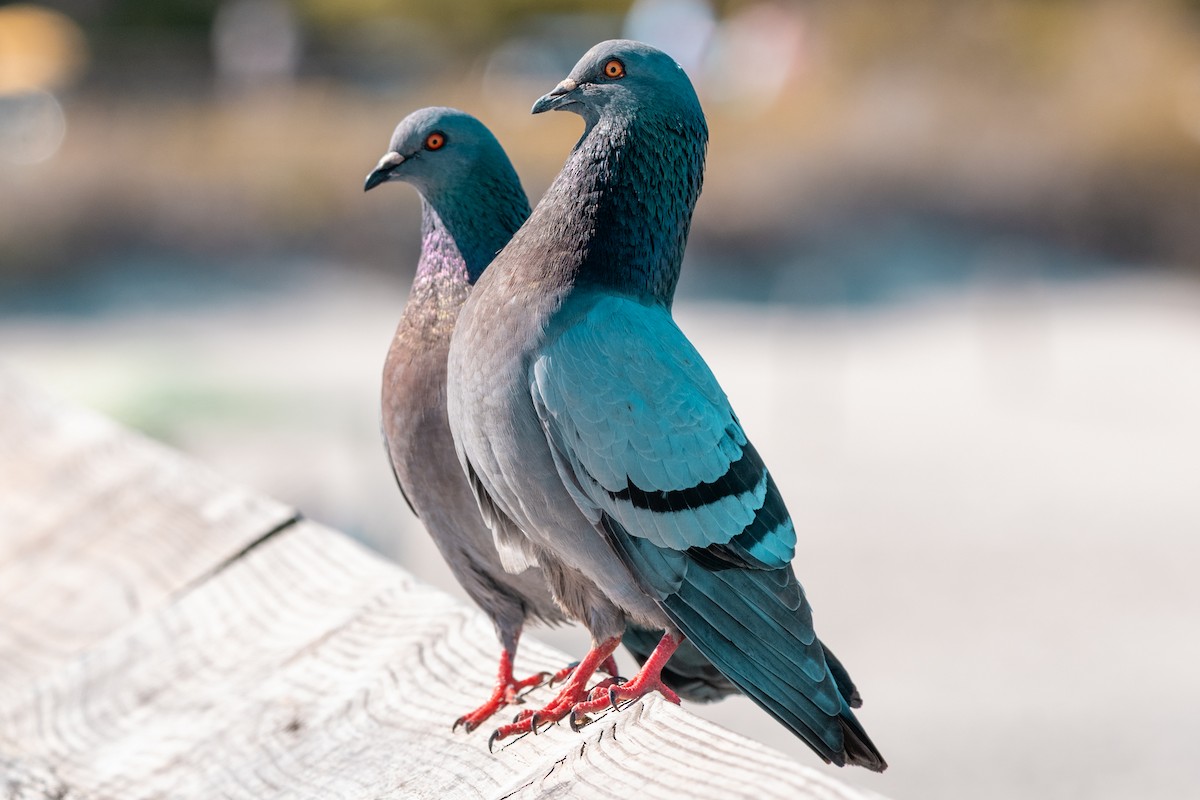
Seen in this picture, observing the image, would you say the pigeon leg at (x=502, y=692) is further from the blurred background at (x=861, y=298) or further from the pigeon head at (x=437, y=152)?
the blurred background at (x=861, y=298)

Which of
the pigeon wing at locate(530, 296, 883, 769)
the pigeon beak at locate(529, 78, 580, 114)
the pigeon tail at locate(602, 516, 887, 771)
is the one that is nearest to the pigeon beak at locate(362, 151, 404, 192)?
the pigeon beak at locate(529, 78, 580, 114)

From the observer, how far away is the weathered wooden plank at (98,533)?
296 cm

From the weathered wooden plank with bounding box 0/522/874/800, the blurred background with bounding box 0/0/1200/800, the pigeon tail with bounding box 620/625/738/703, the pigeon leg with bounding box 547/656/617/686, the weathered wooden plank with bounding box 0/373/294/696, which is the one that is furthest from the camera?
the blurred background with bounding box 0/0/1200/800

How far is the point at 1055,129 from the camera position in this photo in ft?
62.4

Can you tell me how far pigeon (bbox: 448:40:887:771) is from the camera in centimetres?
221

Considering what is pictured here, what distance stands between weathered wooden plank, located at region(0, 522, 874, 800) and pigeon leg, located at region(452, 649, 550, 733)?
4 centimetres

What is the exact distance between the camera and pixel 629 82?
2309 millimetres

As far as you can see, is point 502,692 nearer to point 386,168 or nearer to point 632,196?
point 632,196

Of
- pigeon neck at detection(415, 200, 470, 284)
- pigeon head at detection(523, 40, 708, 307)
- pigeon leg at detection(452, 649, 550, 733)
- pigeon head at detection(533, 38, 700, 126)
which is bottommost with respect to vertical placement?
pigeon leg at detection(452, 649, 550, 733)

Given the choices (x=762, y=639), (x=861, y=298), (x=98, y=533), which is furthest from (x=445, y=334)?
(x=861, y=298)

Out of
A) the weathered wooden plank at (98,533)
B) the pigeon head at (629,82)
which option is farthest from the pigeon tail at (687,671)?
the pigeon head at (629,82)

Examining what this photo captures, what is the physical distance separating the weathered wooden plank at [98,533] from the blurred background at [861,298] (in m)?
0.80

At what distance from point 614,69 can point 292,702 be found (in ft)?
3.98

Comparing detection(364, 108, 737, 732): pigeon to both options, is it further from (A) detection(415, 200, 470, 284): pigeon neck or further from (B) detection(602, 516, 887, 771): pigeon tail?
(B) detection(602, 516, 887, 771): pigeon tail
